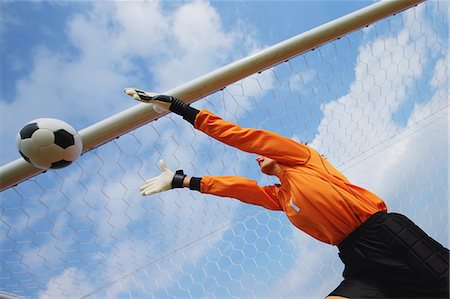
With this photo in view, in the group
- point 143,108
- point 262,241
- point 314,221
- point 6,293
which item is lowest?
point 314,221

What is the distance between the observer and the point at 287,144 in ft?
4.36

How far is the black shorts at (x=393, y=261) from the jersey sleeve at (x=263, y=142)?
318 millimetres

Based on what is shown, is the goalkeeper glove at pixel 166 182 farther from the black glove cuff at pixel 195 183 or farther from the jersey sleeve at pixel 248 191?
the jersey sleeve at pixel 248 191

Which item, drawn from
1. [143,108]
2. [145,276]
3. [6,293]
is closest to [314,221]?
[143,108]

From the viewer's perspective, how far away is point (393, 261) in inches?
43.6

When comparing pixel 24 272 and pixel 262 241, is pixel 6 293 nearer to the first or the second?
pixel 24 272

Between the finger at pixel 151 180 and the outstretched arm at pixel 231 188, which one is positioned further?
the finger at pixel 151 180

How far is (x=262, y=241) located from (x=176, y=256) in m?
0.51

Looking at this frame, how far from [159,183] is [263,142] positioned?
53cm

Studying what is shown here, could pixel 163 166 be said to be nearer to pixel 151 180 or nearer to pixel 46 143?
pixel 151 180

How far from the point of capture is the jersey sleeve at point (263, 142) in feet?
4.34

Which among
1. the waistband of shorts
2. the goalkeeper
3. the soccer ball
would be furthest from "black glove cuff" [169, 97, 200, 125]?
the waistband of shorts

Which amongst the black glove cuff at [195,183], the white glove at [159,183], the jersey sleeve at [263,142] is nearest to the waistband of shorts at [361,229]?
the jersey sleeve at [263,142]

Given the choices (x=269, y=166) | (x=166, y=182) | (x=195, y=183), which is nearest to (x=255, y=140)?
(x=269, y=166)
